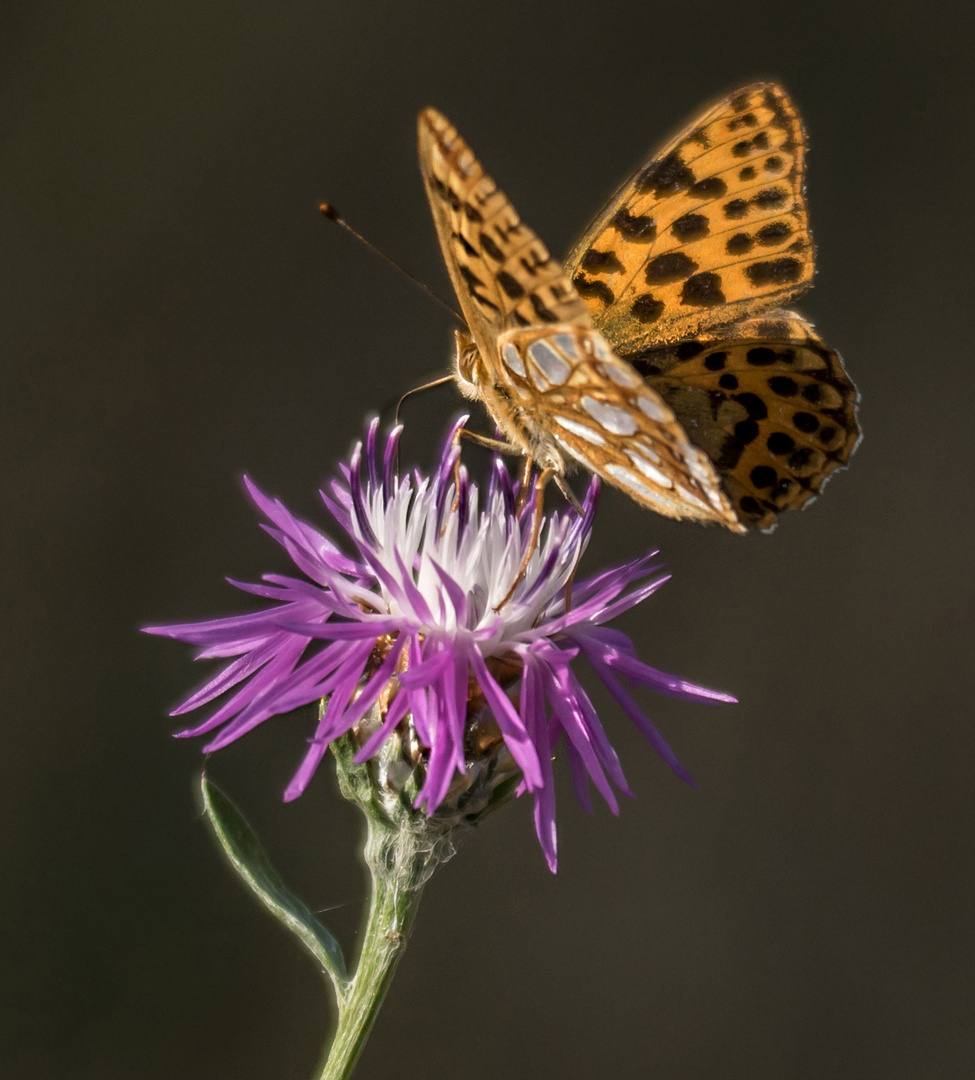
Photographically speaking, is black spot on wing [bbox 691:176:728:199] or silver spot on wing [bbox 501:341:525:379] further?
black spot on wing [bbox 691:176:728:199]

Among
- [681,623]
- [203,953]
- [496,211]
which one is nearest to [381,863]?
[496,211]

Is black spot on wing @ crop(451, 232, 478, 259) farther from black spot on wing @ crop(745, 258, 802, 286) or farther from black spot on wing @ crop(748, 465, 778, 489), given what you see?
black spot on wing @ crop(745, 258, 802, 286)

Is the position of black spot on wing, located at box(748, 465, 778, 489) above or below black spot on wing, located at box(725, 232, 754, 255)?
below

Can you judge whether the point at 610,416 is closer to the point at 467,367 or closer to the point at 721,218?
the point at 467,367

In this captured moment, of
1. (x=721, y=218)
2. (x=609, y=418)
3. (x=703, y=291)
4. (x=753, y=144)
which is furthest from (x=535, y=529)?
(x=753, y=144)

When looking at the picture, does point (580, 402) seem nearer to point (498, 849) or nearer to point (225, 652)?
point (225, 652)

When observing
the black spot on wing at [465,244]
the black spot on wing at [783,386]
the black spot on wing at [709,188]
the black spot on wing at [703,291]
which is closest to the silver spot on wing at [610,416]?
the black spot on wing at [465,244]

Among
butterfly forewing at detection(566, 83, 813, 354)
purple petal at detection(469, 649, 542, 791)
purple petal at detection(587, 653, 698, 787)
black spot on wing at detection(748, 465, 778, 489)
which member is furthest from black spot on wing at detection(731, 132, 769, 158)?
purple petal at detection(469, 649, 542, 791)
